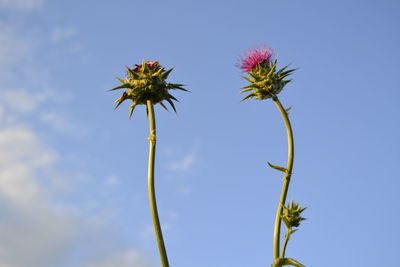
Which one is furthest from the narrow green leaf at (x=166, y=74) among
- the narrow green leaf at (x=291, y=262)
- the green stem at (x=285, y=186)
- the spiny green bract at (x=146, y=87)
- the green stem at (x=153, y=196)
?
the narrow green leaf at (x=291, y=262)

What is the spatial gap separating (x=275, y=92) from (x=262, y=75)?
607 mm

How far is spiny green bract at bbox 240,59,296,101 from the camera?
34.2 feet

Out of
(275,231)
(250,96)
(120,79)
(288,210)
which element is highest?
(120,79)

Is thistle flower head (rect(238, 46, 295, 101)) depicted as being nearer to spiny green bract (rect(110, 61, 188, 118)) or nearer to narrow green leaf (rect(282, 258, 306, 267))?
spiny green bract (rect(110, 61, 188, 118))

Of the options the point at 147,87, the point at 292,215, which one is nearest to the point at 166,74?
the point at 147,87

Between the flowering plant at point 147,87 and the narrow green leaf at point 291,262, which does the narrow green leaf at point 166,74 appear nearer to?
the flowering plant at point 147,87

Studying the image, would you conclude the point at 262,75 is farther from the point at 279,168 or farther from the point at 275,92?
the point at 279,168

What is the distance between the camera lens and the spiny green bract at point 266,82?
34.2 feet

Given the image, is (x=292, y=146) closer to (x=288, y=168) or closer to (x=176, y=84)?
(x=288, y=168)

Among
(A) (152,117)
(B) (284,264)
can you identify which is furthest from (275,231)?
(A) (152,117)

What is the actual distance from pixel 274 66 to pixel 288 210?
12.8 feet

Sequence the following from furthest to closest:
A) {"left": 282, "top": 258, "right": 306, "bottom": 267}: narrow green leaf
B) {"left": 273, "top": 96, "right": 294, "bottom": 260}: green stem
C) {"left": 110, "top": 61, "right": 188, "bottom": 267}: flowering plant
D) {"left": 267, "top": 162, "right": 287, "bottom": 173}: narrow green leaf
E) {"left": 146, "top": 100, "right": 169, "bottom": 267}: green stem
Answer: {"left": 110, "top": 61, "right": 188, "bottom": 267}: flowering plant, {"left": 267, "top": 162, "right": 287, "bottom": 173}: narrow green leaf, {"left": 273, "top": 96, "right": 294, "bottom": 260}: green stem, {"left": 146, "top": 100, "right": 169, "bottom": 267}: green stem, {"left": 282, "top": 258, "right": 306, "bottom": 267}: narrow green leaf

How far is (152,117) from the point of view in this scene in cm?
894

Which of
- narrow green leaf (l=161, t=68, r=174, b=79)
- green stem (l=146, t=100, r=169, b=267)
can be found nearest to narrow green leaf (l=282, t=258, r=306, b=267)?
green stem (l=146, t=100, r=169, b=267)
